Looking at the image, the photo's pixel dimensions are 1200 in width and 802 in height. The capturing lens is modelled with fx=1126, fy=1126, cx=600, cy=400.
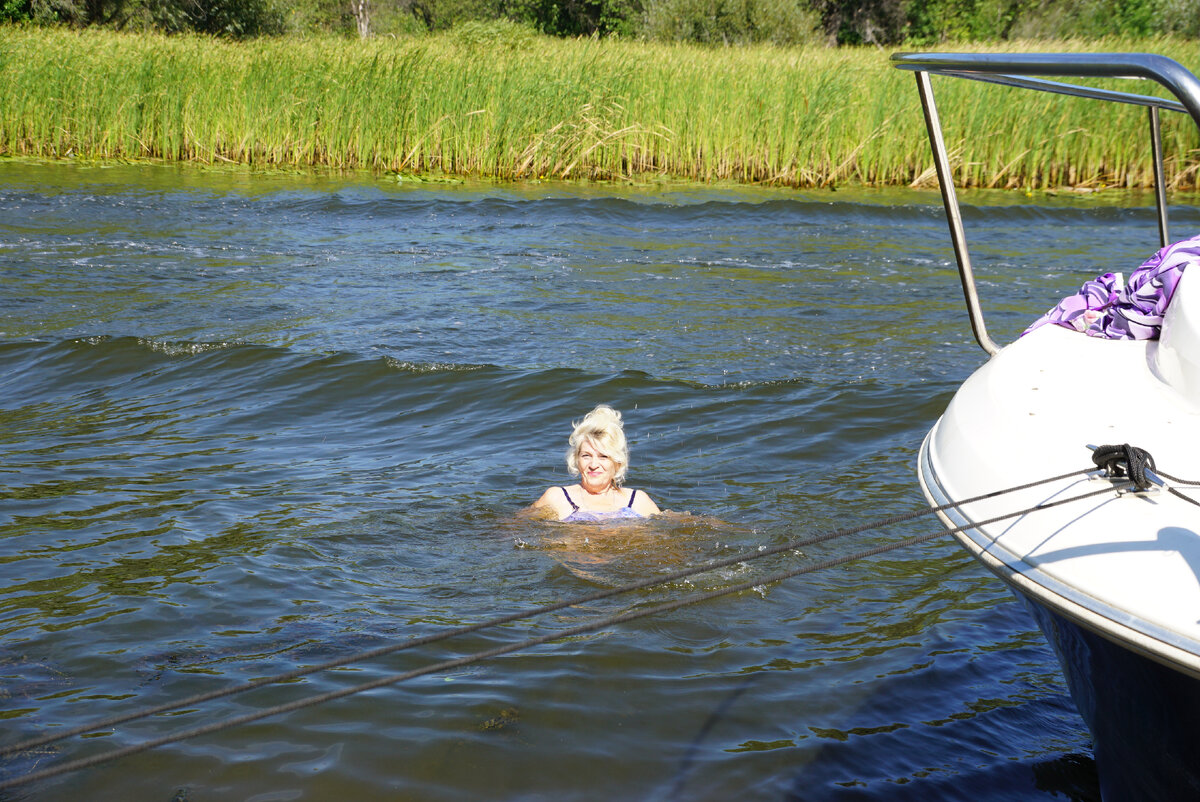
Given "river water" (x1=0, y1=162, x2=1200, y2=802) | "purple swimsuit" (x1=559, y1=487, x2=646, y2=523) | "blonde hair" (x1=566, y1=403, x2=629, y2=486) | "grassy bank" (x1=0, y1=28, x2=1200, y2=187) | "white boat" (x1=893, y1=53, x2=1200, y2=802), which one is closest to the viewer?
"white boat" (x1=893, y1=53, x2=1200, y2=802)

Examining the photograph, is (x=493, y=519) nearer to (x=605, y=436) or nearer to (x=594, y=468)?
(x=594, y=468)

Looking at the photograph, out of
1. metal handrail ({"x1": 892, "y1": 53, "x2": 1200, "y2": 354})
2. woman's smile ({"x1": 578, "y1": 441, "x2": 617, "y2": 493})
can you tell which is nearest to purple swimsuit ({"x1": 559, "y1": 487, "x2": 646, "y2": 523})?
woman's smile ({"x1": 578, "y1": 441, "x2": 617, "y2": 493})

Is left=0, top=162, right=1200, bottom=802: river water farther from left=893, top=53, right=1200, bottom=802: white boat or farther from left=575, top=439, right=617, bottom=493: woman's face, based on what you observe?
left=893, top=53, right=1200, bottom=802: white boat

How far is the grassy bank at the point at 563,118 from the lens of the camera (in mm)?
14391

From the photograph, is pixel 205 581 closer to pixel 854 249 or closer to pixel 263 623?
pixel 263 623

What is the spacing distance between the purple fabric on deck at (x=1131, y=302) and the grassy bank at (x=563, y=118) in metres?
11.4

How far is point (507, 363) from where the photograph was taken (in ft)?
25.4

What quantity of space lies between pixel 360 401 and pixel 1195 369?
17.7 feet

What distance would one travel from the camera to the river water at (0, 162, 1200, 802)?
3336 mm

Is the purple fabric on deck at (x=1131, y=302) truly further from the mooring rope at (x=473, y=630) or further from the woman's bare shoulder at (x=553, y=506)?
the woman's bare shoulder at (x=553, y=506)

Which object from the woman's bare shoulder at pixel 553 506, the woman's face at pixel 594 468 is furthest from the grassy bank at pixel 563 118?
the woman's bare shoulder at pixel 553 506

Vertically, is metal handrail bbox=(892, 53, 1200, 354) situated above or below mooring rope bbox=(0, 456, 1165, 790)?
above

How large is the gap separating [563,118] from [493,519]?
10.8 m

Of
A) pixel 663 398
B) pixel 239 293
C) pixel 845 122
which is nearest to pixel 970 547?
pixel 663 398
